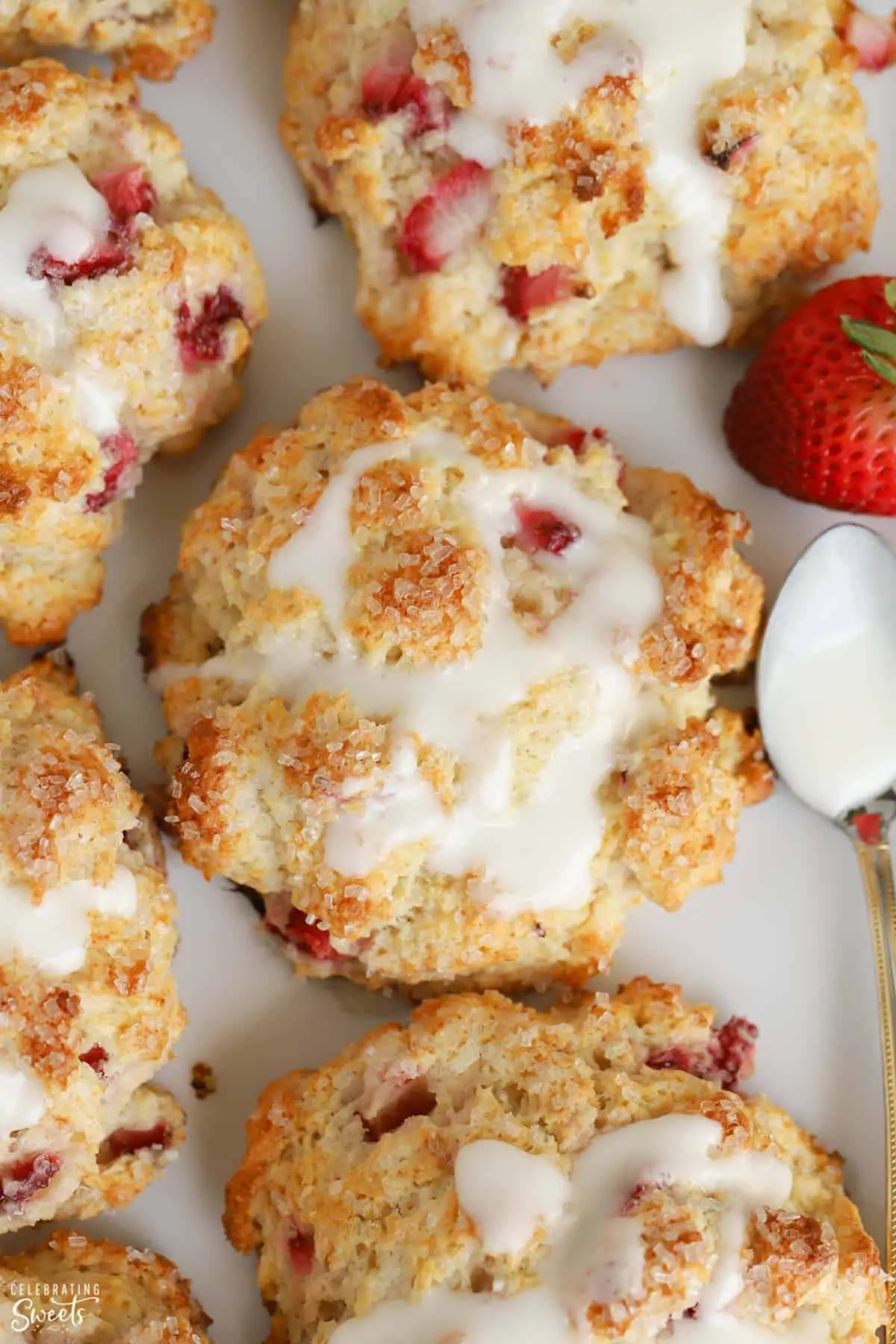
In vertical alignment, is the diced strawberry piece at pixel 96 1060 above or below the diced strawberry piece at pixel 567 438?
below

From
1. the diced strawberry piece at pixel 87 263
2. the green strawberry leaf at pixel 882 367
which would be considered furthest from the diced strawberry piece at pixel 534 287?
the diced strawberry piece at pixel 87 263

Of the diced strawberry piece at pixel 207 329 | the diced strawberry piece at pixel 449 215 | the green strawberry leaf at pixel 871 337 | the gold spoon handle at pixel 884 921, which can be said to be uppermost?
the diced strawberry piece at pixel 207 329

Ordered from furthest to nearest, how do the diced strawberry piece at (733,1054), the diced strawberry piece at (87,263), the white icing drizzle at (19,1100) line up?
the diced strawberry piece at (733,1054)
the diced strawberry piece at (87,263)
the white icing drizzle at (19,1100)

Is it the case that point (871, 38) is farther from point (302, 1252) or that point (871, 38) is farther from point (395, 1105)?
point (302, 1252)

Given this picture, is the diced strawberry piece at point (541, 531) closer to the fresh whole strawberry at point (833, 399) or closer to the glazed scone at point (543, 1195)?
the fresh whole strawberry at point (833, 399)

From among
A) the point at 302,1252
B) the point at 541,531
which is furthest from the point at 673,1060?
the point at 541,531

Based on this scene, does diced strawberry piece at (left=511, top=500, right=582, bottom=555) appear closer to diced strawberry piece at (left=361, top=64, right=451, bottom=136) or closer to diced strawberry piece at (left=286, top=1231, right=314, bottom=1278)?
diced strawberry piece at (left=361, top=64, right=451, bottom=136)

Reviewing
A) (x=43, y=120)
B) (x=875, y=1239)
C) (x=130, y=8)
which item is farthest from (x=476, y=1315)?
(x=130, y=8)
